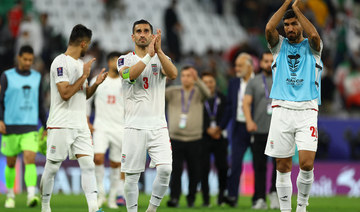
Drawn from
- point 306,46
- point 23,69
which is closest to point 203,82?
point 23,69

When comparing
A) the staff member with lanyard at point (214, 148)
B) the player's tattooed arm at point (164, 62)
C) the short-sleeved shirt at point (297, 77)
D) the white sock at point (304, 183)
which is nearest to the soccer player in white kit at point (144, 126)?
the player's tattooed arm at point (164, 62)

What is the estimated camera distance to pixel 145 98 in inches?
425

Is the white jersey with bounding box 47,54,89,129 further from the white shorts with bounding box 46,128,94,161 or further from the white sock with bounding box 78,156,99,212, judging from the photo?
the white sock with bounding box 78,156,99,212

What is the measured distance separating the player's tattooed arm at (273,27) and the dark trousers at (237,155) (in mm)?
4255

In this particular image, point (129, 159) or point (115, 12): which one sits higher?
point (115, 12)

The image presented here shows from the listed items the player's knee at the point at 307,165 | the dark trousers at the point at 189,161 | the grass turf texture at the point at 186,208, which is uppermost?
the player's knee at the point at 307,165

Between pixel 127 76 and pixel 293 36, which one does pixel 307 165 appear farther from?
pixel 127 76

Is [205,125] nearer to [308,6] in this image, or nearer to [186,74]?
[186,74]

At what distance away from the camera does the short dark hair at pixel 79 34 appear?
11336 mm

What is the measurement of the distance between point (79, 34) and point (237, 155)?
4.90 metres

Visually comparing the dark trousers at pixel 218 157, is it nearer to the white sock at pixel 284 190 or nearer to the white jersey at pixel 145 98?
the white sock at pixel 284 190

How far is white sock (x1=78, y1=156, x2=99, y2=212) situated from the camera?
11.1 meters

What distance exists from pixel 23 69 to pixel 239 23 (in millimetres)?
16189

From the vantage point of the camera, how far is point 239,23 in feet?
95.7
